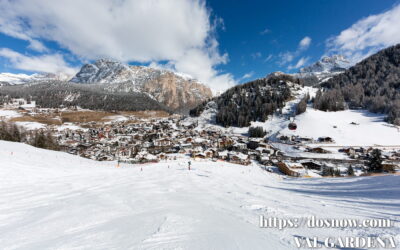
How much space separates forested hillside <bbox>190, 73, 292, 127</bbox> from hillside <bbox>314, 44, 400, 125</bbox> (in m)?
26.1

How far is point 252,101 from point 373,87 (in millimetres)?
81340

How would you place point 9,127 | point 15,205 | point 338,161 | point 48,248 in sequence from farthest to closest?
point 338,161 < point 9,127 < point 15,205 < point 48,248

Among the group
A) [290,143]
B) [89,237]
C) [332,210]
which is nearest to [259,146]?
[290,143]

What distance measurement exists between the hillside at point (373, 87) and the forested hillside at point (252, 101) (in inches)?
1026

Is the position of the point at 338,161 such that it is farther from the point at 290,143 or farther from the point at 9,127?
the point at 9,127

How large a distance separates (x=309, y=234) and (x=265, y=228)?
3.03ft

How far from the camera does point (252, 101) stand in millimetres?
129625

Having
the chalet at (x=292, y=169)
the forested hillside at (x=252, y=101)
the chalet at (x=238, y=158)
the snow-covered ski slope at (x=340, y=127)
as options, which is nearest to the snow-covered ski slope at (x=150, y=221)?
the chalet at (x=292, y=169)

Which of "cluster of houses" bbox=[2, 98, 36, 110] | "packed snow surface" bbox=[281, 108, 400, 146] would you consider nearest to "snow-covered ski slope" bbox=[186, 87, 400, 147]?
"packed snow surface" bbox=[281, 108, 400, 146]

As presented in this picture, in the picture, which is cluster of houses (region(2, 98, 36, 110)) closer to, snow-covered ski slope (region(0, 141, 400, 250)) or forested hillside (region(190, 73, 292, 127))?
forested hillside (region(190, 73, 292, 127))

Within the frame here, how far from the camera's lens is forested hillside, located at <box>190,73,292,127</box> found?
112756mm

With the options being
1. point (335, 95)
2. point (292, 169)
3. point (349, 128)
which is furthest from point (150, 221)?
point (335, 95)

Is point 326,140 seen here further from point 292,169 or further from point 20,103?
point 20,103

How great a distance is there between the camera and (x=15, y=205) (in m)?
6.68
